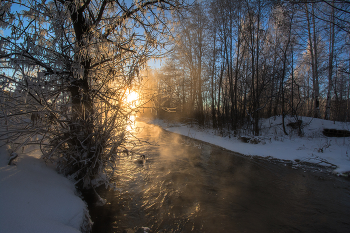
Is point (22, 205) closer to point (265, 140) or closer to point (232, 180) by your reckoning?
point (232, 180)

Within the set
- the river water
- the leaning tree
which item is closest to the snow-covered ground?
the river water

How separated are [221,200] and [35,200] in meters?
3.35

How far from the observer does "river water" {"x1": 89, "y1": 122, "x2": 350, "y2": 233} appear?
2889mm

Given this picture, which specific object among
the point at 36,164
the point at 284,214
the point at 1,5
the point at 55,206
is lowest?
the point at 284,214

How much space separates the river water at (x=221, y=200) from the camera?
2.89 meters

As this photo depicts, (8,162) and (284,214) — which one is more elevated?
(8,162)

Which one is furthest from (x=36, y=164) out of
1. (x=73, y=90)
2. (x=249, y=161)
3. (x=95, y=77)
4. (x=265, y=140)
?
(x=265, y=140)

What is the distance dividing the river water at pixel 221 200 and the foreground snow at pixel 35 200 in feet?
2.02

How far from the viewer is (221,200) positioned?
3.63m

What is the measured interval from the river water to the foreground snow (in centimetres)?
62

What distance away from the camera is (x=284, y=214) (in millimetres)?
3209

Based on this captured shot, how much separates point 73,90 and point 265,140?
372 inches

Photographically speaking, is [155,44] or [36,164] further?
[155,44]

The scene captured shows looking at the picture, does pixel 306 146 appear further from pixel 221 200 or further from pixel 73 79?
pixel 73 79
